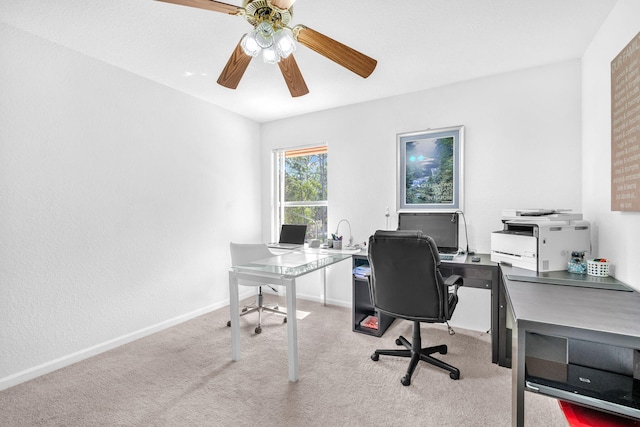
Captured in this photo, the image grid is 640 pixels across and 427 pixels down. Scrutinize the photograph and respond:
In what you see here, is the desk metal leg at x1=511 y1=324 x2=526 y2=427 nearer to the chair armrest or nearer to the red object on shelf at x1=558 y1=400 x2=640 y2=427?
the red object on shelf at x1=558 y1=400 x2=640 y2=427

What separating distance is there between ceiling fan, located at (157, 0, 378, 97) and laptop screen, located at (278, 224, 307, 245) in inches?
89.4

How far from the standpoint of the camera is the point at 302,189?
433cm

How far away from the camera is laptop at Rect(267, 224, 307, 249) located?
13.1ft

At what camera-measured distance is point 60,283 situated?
2.43 meters

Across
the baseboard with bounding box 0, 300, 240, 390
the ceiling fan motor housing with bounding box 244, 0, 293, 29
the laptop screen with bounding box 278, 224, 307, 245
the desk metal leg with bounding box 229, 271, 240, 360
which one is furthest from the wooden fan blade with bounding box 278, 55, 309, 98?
the baseboard with bounding box 0, 300, 240, 390

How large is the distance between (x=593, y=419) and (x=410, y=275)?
109cm

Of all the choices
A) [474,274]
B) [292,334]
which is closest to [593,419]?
[474,274]

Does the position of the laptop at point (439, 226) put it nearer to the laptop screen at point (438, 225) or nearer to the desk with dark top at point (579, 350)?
the laptop screen at point (438, 225)

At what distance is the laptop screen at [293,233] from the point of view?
4031 millimetres

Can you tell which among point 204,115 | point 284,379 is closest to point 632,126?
point 284,379

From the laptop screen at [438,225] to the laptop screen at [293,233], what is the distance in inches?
53.7

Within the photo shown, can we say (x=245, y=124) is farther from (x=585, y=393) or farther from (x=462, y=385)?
(x=585, y=393)

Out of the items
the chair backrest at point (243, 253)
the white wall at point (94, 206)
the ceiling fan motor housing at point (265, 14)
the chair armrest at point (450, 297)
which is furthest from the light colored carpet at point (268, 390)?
the ceiling fan motor housing at point (265, 14)

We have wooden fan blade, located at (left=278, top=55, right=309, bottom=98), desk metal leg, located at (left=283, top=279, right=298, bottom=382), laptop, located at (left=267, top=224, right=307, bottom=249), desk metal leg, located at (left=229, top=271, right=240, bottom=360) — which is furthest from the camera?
laptop, located at (left=267, top=224, right=307, bottom=249)
